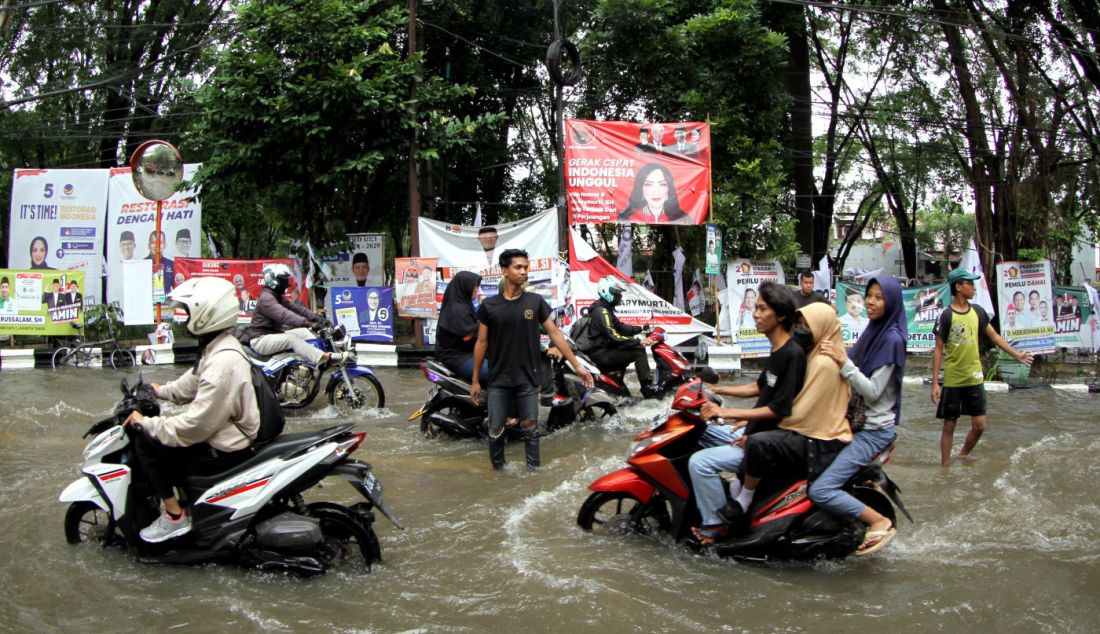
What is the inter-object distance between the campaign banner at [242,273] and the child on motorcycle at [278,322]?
18.8 feet

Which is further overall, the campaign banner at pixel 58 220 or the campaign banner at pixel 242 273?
the campaign banner at pixel 58 220

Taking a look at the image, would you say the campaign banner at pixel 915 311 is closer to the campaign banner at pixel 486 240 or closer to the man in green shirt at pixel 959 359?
the campaign banner at pixel 486 240

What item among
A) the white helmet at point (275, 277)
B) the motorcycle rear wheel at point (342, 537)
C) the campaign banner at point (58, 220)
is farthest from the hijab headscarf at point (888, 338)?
the campaign banner at point (58, 220)

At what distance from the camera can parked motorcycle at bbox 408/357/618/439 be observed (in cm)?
802

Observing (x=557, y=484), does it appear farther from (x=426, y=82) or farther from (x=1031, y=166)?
(x=1031, y=166)

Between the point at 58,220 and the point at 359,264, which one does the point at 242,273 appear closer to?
the point at 359,264

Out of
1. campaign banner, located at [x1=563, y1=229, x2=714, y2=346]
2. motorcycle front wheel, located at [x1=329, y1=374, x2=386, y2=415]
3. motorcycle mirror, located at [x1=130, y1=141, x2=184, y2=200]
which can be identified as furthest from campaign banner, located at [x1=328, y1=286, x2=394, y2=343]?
motorcycle front wheel, located at [x1=329, y1=374, x2=386, y2=415]

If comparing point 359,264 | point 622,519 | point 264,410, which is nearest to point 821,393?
point 622,519

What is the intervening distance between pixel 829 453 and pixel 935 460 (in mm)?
3671

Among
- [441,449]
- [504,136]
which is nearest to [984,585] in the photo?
[441,449]

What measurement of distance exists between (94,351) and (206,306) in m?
12.1

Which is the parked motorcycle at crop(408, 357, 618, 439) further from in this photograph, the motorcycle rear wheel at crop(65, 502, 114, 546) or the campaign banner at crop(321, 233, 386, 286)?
the campaign banner at crop(321, 233, 386, 286)

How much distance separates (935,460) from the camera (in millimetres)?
7551

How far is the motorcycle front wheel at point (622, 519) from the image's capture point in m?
5.05
